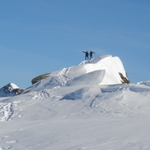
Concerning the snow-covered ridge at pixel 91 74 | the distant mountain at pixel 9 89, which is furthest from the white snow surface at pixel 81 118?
the distant mountain at pixel 9 89

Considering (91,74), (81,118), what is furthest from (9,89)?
(81,118)

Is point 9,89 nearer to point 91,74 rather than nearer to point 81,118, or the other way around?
point 91,74

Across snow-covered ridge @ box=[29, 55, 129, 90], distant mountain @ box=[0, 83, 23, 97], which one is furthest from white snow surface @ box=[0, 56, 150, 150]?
distant mountain @ box=[0, 83, 23, 97]

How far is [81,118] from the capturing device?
13984 millimetres

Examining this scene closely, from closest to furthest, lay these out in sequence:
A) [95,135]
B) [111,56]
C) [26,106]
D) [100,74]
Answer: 1. [95,135]
2. [26,106]
3. [100,74]
4. [111,56]

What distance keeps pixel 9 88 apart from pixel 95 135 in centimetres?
2649

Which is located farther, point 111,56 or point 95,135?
point 111,56

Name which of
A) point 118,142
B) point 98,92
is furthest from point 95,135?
point 98,92

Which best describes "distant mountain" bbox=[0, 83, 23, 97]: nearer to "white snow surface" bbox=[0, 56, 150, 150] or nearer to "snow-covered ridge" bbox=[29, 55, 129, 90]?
"snow-covered ridge" bbox=[29, 55, 129, 90]

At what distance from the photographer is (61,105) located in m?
16.3

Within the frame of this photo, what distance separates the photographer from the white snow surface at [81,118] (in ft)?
28.4

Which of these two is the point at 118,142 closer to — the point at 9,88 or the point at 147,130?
the point at 147,130

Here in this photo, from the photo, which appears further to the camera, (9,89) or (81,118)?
(9,89)

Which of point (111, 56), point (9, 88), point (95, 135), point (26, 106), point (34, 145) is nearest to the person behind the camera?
point (34, 145)
